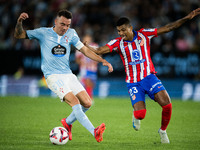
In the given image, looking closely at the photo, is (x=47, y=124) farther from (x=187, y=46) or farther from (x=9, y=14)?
(x=9, y=14)

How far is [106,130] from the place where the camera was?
8.52 meters

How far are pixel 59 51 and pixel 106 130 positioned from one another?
94.8 inches

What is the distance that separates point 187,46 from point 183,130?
32.4 feet

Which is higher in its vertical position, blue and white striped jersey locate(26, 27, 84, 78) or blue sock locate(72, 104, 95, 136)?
blue and white striped jersey locate(26, 27, 84, 78)

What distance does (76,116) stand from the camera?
6.67 meters

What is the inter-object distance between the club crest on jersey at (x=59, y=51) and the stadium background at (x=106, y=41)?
10.2 meters

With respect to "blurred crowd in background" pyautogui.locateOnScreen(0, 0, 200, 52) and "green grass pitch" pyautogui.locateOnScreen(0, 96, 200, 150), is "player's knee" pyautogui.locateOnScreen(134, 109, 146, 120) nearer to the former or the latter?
"green grass pitch" pyautogui.locateOnScreen(0, 96, 200, 150)

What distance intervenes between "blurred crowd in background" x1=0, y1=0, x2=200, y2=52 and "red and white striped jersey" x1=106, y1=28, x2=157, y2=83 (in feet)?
32.4

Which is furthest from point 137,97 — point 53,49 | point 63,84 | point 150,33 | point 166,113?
point 53,49

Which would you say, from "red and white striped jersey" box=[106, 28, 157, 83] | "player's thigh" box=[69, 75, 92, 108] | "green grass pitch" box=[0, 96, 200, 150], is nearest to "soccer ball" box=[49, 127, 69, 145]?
"green grass pitch" box=[0, 96, 200, 150]

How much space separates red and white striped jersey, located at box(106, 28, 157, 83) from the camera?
745 cm

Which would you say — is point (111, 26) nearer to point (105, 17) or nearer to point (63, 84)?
point (105, 17)

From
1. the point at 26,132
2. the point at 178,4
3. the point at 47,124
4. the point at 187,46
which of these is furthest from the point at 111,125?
the point at 178,4

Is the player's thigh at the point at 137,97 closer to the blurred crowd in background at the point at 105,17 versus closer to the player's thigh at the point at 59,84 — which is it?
the player's thigh at the point at 59,84
